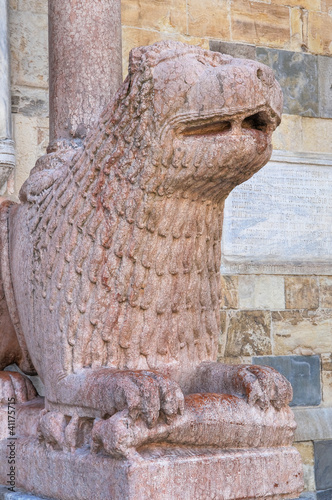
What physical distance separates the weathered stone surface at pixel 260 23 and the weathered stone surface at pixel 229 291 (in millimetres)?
1283

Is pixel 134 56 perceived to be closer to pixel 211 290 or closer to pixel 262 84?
pixel 262 84

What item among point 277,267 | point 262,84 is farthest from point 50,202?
point 277,267

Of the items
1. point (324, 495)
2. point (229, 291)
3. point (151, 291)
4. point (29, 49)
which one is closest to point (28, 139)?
point (29, 49)

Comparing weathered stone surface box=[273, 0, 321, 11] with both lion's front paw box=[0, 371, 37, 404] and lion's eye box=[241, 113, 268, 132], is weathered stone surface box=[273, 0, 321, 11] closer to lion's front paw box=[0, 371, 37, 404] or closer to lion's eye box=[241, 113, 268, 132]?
lion's eye box=[241, 113, 268, 132]

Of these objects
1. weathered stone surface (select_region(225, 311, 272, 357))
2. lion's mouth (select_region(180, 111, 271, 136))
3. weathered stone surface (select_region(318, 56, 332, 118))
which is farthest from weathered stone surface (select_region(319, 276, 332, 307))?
lion's mouth (select_region(180, 111, 271, 136))

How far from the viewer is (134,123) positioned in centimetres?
189

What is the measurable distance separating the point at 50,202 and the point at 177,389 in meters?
0.68

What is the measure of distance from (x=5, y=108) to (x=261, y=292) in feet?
5.11

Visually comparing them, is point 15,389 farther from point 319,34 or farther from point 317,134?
point 319,34

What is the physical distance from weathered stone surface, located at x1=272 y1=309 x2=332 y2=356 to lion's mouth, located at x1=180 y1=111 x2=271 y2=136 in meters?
2.04

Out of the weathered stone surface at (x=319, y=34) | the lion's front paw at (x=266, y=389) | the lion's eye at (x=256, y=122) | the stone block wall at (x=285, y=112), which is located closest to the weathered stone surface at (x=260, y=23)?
the stone block wall at (x=285, y=112)

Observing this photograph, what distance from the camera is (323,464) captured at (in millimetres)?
3732

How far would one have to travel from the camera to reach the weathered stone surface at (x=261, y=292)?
3.76 meters

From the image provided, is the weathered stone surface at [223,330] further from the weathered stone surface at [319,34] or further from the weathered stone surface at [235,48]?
the weathered stone surface at [319,34]
